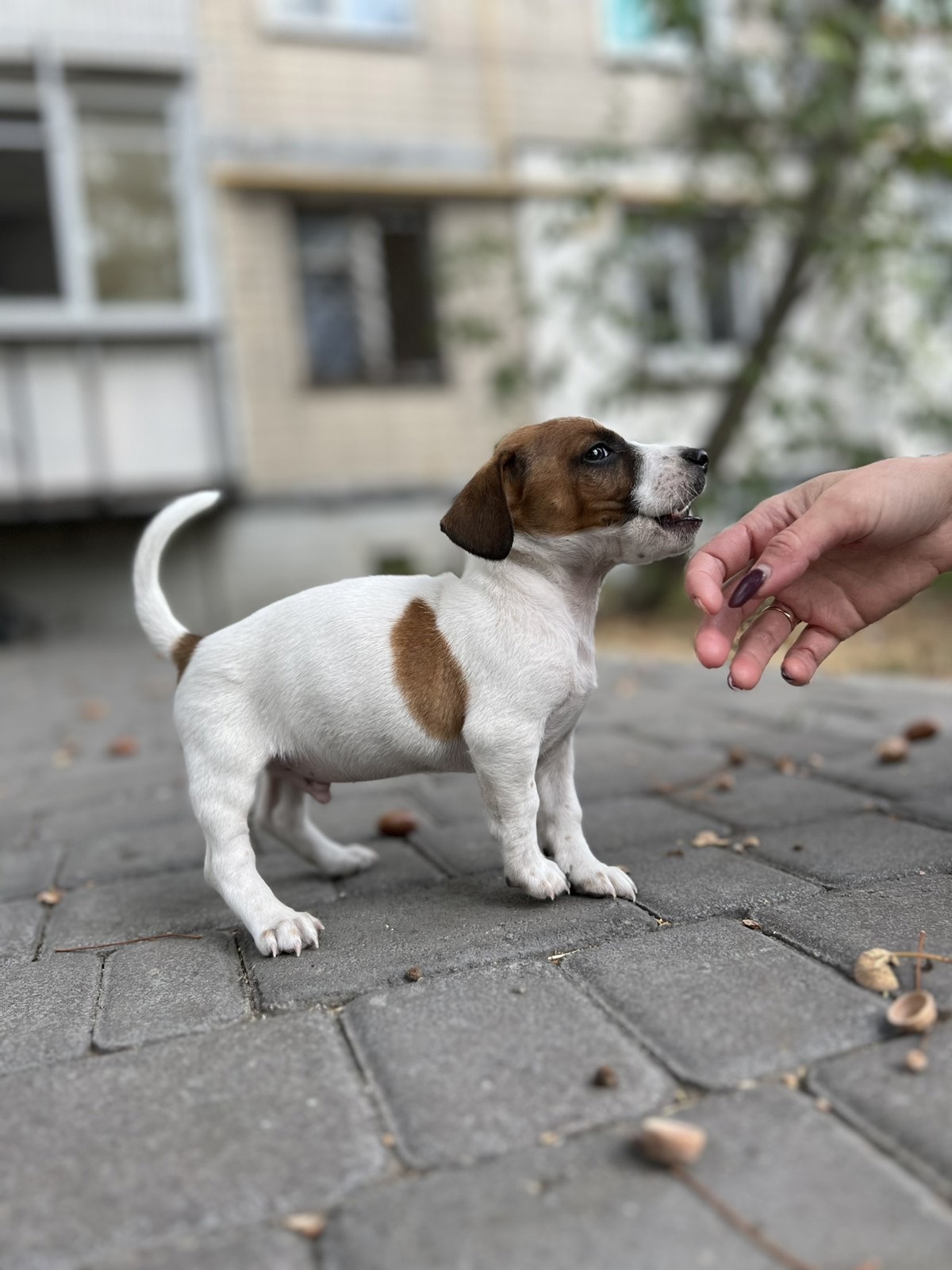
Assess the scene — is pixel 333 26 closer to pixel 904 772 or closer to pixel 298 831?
pixel 904 772

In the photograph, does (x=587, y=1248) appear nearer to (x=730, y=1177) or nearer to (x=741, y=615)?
(x=730, y=1177)

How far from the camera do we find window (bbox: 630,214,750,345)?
29.8ft

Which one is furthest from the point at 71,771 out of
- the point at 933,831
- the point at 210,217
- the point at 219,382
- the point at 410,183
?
the point at 410,183

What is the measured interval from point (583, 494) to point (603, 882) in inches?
34.0

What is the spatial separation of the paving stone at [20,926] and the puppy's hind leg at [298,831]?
578 mm

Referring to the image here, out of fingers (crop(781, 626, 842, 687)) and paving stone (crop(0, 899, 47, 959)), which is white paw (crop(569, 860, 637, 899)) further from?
paving stone (crop(0, 899, 47, 959))

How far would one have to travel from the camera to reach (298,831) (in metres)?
2.77

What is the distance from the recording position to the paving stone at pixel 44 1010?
188cm

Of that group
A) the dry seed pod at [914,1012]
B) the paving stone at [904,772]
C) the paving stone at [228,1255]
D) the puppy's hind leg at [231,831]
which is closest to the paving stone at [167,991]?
the puppy's hind leg at [231,831]

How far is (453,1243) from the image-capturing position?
130 centimetres

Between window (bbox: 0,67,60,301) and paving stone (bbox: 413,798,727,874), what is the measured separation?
347 inches

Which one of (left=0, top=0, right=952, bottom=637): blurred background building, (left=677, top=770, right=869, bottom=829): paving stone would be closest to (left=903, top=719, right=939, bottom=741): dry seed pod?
(left=677, top=770, right=869, bottom=829): paving stone

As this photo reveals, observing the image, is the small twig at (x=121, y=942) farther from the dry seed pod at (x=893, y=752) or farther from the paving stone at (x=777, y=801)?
the dry seed pod at (x=893, y=752)

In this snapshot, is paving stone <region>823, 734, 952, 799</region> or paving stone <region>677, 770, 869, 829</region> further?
paving stone <region>823, 734, 952, 799</region>
